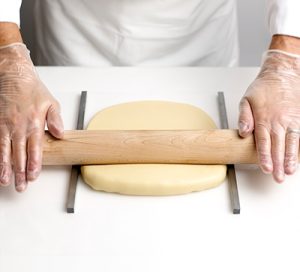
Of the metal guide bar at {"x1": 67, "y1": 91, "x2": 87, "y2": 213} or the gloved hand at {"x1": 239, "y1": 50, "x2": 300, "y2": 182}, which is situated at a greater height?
the gloved hand at {"x1": 239, "y1": 50, "x2": 300, "y2": 182}

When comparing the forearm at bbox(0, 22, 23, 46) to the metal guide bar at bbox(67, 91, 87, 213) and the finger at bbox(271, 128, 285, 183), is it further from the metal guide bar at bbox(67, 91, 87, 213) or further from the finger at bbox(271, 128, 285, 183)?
the finger at bbox(271, 128, 285, 183)

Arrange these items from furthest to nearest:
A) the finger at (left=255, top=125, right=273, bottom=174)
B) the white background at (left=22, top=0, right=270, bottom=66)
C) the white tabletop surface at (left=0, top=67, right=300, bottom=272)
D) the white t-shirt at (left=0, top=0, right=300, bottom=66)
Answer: the white background at (left=22, top=0, right=270, bottom=66)
the white t-shirt at (left=0, top=0, right=300, bottom=66)
the finger at (left=255, top=125, right=273, bottom=174)
the white tabletop surface at (left=0, top=67, right=300, bottom=272)

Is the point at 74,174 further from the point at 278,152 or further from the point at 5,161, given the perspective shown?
the point at 278,152

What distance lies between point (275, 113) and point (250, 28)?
1208mm

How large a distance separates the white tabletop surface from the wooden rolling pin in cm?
5

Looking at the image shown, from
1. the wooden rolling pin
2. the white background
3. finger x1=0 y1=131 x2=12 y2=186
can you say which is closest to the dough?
the wooden rolling pin

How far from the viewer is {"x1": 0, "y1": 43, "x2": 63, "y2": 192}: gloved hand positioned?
1.06 metres

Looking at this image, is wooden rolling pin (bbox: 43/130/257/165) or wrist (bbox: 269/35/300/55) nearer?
wooden rolling pin (bbox: 43/130/257/165)

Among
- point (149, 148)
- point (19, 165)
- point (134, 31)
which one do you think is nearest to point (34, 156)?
point (19, 165)

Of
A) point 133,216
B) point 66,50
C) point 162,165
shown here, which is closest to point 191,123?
point 162,165

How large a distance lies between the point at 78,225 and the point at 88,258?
0.24 ft

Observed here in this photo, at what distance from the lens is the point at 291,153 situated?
1075 millimetres

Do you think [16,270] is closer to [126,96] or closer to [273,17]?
[126,96]

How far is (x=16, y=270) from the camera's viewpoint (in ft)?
3.15
